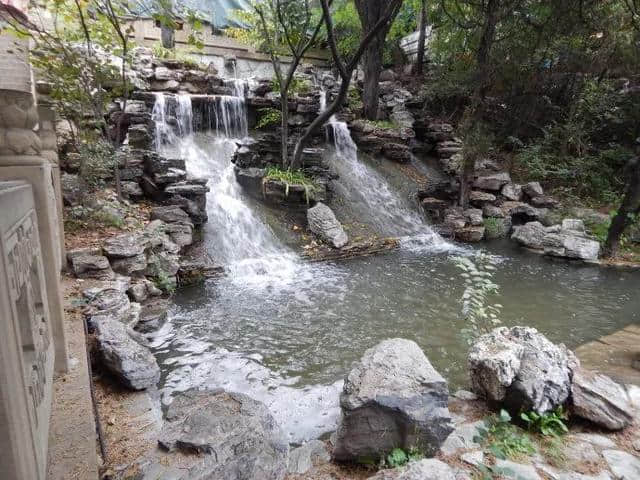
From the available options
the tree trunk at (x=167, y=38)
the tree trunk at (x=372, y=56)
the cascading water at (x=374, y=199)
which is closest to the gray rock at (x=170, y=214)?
the cascading water at (x=374, y=199)

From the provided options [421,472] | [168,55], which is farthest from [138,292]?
[168,55]

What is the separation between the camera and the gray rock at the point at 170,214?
22.2 ft

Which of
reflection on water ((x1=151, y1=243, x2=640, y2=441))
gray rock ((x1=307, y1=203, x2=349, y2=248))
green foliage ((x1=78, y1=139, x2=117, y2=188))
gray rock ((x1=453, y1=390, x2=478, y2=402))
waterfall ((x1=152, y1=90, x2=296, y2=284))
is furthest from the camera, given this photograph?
gray rock ((x1=307, y1=203, x2=349, y2=248))

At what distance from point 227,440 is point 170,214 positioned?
5.25 m

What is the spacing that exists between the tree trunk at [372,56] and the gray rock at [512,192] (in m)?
5.18

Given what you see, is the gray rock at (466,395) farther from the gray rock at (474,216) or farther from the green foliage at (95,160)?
the gray rock at (474,216)

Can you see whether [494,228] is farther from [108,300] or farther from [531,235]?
[108,300]

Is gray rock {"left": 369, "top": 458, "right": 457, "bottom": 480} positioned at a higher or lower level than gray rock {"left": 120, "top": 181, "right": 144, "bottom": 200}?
lower

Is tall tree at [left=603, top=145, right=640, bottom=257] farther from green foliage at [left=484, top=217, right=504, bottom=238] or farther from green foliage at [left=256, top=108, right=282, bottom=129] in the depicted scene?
green foliage at [left=256, top=108, right=282, bottom=129]

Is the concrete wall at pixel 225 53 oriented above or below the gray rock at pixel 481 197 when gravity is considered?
above

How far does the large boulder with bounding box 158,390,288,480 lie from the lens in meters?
2.23

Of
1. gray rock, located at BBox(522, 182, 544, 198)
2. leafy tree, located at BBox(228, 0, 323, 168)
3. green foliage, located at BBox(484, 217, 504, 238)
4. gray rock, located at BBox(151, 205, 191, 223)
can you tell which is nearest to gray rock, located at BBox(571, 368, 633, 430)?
gray rock, located at BBox(151, 205, 191, 223)

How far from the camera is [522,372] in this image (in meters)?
2.94

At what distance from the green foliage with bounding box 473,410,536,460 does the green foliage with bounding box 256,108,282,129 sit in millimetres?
10054
